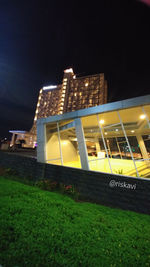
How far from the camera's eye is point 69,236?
236 cm

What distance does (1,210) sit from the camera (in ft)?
9.88

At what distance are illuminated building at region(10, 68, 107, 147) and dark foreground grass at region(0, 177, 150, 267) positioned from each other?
3299 centimetres

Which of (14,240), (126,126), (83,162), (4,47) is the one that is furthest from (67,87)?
(14,240)

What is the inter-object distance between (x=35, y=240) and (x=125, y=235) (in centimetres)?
251

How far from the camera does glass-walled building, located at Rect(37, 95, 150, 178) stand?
529 centimetres

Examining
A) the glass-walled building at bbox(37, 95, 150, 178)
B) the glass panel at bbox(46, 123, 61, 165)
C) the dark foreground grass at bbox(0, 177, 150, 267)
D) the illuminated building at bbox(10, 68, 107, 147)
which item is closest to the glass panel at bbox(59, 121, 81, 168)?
the glass-walled building at bbox(37, 95, 150, 178)

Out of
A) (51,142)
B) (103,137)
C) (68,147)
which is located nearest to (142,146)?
(103,137)

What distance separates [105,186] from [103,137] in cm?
327

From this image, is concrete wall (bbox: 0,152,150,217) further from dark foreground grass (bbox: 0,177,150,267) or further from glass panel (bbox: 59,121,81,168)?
glass panel (bbox: 59,121,81,168)

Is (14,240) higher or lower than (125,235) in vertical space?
higher

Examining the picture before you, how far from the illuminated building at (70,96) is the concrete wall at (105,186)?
30003mm

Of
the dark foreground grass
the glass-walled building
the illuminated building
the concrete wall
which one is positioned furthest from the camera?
the illuminated building

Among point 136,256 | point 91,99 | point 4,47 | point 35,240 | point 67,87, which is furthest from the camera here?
point 67,87

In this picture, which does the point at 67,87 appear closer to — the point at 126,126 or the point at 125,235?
the point at 126,126
